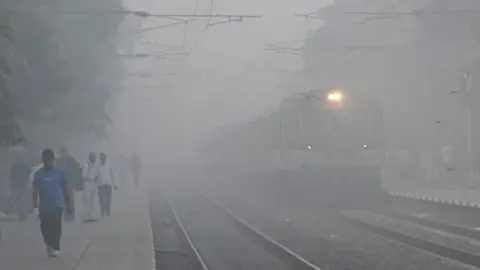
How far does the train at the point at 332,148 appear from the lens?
3284 centimetres

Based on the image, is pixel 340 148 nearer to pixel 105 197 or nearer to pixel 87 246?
pixel 105 197

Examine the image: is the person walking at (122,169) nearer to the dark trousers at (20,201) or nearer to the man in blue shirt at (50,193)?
the dark trousers at (20,201)

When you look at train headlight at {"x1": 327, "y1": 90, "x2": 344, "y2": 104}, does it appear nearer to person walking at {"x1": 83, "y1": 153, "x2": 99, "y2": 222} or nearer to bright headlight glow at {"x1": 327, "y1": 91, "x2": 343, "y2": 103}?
bright headlight glow at {"x1": 327, "y1": 91, "x2": 343, "y2": 103}

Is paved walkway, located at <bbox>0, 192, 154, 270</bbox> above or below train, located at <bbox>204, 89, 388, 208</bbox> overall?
below

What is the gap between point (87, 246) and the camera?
1847 centimetres

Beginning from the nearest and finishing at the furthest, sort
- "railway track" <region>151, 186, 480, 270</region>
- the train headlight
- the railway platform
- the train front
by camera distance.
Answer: "railway track" <region>151, 186, 480, 270</region> → the railway platform → the train front → the train headlight

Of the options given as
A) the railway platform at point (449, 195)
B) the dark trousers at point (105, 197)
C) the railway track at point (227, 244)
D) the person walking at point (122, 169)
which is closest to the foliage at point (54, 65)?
the dark trousers at point (105, 197)

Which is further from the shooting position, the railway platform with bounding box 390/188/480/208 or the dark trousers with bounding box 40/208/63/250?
the railway platform with bounding box 390/188/480/208

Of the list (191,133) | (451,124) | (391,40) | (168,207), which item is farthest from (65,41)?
(191,133)

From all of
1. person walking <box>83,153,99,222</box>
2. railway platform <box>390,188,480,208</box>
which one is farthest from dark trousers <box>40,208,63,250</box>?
railway platform <box>390,188,480,208</box>

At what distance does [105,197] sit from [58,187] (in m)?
11.4

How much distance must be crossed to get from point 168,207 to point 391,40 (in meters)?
39.9

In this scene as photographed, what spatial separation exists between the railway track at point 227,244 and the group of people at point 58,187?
8.09 ft

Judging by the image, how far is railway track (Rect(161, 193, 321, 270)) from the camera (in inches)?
701
